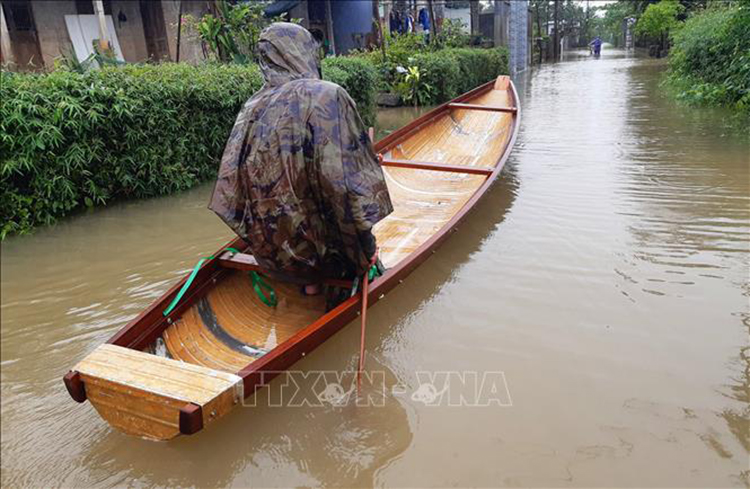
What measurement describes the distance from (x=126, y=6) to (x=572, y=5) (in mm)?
43061

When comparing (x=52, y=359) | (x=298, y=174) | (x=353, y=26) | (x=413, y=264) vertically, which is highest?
(x=353, y=26)

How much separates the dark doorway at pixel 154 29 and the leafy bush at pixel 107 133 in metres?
6.91

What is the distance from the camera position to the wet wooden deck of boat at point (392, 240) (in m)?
2.82

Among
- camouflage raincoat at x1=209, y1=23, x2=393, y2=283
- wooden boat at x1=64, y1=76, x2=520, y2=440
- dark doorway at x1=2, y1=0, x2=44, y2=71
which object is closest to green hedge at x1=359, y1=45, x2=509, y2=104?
dark doorway at x1=2, y1=0, x2=44, y2=71

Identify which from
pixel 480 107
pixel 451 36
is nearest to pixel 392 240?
pixel 480 107

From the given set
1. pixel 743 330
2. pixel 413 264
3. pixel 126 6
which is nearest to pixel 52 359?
pixel 413 264

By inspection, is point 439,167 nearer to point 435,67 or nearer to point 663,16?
point 435,67

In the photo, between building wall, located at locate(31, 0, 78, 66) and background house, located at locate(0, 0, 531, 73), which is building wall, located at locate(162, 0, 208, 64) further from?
building wall, located at locate(31, 0, 78, 66)

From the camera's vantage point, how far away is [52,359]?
2941 millimetres

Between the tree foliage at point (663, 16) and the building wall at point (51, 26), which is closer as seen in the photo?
the building wall at point (51, 26)

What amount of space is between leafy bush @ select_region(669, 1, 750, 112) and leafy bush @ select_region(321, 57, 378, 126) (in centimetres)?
569

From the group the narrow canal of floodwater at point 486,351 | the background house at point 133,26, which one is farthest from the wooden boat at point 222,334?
the background house at point 133,26

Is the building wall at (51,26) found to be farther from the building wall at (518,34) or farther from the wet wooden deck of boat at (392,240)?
the building wall at (518,34)

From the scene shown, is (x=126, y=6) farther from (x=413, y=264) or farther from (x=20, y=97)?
(x=413, y=264)
